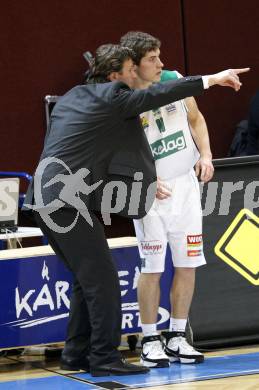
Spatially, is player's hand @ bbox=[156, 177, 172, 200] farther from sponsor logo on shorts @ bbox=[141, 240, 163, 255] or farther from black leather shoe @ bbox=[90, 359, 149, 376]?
black leather shoe @ bbox=[90, 359, 149, 376]

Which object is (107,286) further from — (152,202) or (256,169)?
(256,169)

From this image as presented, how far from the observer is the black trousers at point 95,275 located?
211 inches

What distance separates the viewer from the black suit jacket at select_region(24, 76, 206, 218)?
5.32 metres

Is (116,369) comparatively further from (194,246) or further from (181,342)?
(194,246)

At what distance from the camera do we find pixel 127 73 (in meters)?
5.50

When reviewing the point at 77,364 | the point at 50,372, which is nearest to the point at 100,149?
the point at 77,364

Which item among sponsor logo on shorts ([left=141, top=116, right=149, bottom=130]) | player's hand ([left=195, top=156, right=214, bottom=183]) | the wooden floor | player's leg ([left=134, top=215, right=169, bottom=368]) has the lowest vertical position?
the wooden floor

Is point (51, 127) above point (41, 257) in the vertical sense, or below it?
above

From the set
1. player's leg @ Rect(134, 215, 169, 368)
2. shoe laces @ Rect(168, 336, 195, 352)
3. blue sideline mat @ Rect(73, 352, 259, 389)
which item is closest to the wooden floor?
blue sideline mat @ Rect(73, 352, 259, 389)

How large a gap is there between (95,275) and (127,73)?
116 cm

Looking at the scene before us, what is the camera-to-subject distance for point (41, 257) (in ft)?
20.0

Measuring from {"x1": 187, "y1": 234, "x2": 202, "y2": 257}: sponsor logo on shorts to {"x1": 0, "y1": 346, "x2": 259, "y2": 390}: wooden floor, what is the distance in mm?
751

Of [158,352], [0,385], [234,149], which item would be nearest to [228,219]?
[158,352]

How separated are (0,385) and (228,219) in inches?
76.0
